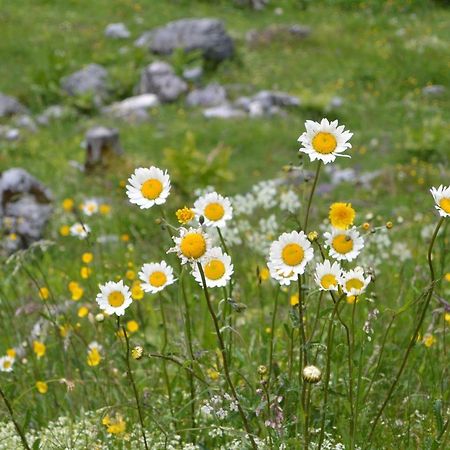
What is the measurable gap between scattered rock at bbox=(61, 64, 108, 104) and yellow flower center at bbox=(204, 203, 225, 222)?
1049cm

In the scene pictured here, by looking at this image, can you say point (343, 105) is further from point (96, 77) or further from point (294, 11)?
point (294, 11)

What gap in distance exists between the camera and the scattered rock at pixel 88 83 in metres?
12.1

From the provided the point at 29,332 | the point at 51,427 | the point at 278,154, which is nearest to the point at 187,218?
the point at 51,427

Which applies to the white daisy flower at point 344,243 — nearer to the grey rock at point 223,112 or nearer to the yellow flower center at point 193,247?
the yellow flower center at point 193,247

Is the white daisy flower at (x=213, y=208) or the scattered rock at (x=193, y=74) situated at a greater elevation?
the white daisy flower at (x=213, y=208)

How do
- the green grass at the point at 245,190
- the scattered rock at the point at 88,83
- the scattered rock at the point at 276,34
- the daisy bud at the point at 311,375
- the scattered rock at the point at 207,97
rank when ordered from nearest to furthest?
1. the daisy bud at the point at 311,375
2. the green grass at the point at 245,190
3. the scattered rock at the point at 207,97
4. the scattered rock at the point at 88,83
5. the scattered rock at the point at 276,34

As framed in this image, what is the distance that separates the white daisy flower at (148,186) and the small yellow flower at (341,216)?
0.47 metres

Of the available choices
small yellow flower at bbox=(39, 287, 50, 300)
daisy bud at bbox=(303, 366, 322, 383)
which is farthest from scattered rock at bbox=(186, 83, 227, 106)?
daisy bud at bbox=(303, 366, 322, 383)

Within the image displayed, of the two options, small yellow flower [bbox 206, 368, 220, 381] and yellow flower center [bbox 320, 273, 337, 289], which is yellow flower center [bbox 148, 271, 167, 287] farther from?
small yellow flower [bbox 206, 368, 220, 381]

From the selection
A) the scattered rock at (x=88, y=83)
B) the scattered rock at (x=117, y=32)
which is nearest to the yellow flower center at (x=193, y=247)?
the scattered rock at (x=88, y=83)

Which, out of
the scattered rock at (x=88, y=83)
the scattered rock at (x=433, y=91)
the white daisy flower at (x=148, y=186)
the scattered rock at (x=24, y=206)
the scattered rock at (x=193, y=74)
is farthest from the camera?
the scattered rock at (x=193, y=74)

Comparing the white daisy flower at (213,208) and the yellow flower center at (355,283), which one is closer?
the yellow flower center at (355,283)

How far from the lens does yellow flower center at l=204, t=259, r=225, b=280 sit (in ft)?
5.80

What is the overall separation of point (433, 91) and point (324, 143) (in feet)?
36.6
